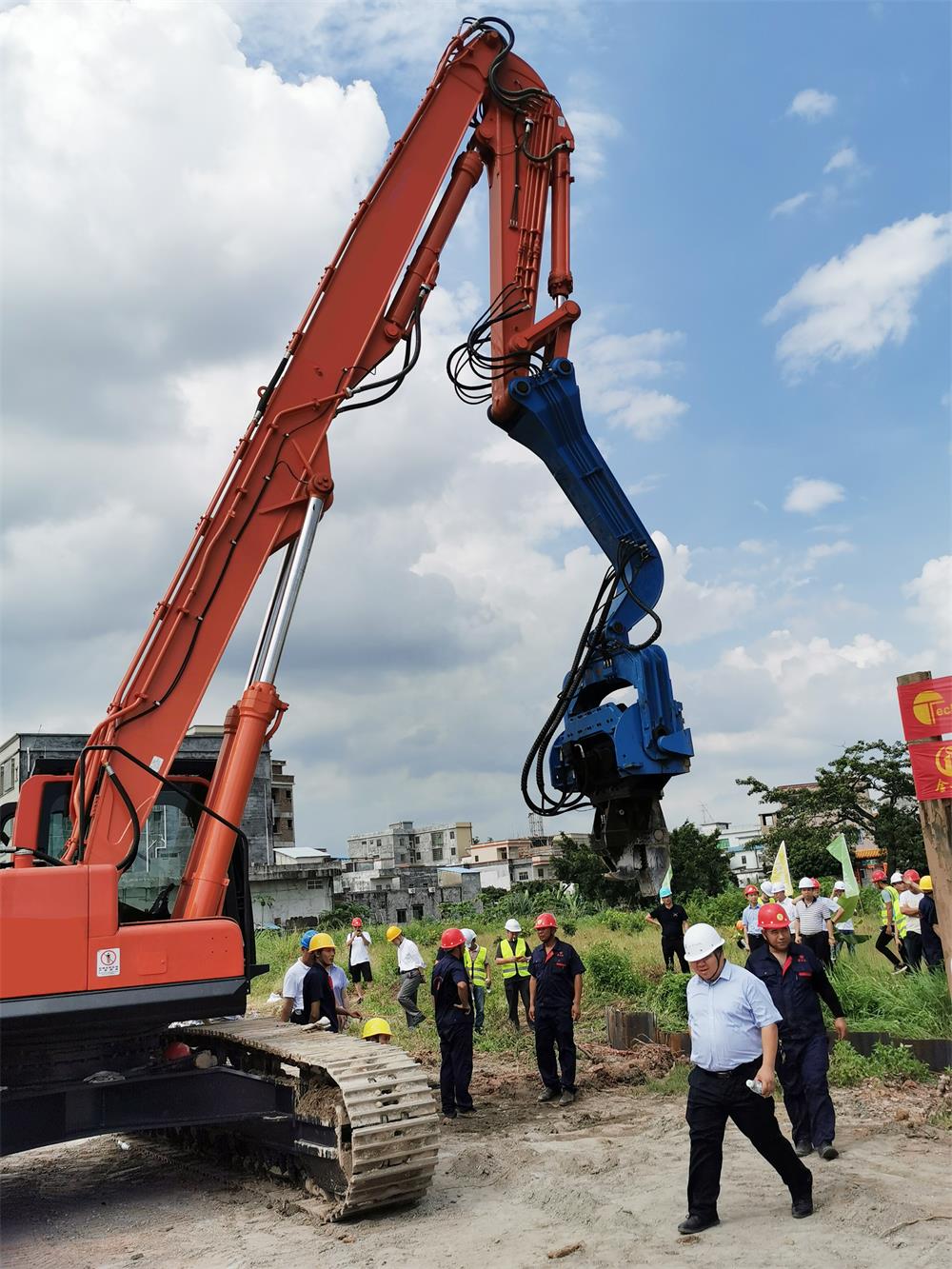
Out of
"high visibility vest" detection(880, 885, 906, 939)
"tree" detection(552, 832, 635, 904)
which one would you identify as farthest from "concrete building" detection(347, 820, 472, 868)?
"high visibility vest" detection(880, 885, 906, 939)

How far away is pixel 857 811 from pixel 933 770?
3253 centimetres

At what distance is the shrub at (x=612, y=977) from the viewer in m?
14.7

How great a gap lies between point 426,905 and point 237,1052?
60.2m

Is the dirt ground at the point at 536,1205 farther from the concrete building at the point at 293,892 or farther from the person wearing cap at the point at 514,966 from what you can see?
the concrete building at the point at 293,892

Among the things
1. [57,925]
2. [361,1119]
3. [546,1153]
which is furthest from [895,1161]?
[57,925]

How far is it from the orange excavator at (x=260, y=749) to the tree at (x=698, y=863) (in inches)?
1470

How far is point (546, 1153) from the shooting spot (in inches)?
313

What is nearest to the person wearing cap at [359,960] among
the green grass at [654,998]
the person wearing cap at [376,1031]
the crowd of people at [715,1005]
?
the crowd of people at [715,1005]

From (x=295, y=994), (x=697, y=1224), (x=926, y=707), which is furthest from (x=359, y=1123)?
(x=926, y=707)

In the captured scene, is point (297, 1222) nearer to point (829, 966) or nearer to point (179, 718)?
point (179, 718)

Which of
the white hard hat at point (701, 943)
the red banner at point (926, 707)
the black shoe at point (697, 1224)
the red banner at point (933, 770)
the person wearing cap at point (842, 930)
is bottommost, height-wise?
the black shoe at point (697, 1224)

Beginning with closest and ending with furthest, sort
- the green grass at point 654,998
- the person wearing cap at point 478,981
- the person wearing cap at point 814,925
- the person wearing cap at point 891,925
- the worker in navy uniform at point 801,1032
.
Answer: the worker in navy uniform at point 801,1032, the green grass at point 654,998, the person wearing cap at point 814,925, the person wearing cap at point 478,981, the person wearing cap at point 891,925

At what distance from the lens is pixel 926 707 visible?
9094mm

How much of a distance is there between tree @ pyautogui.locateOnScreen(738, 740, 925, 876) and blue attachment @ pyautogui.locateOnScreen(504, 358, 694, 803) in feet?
106
